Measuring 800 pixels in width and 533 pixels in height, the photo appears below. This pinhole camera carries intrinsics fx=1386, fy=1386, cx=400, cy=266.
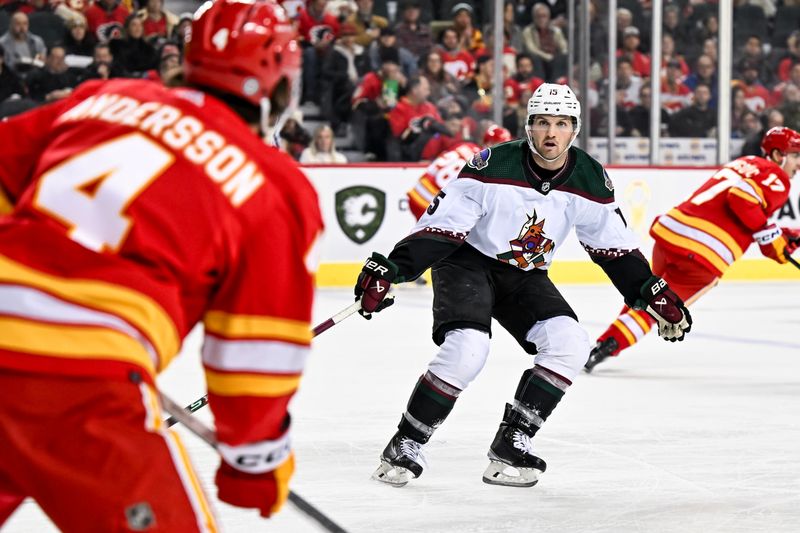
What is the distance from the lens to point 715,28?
10.4 m

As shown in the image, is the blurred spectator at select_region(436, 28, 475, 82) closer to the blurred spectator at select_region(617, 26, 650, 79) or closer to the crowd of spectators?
the crowd of spectators

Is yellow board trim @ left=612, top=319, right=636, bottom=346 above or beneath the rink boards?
above

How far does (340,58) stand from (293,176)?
28.8 feet

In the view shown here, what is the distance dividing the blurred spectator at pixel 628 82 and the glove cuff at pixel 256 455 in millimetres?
9032

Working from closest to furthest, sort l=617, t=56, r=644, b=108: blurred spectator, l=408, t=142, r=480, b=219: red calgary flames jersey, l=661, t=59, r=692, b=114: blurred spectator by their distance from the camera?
1. l=408, t=142, r=480, b=219: red calgary flames jersey
2. l=617, t=56, r=644, b=108: blurred spectator
3. l=661, t=59, r=692, b=114: blurred spectator

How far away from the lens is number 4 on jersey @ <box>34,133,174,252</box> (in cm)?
153

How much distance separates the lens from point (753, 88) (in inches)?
427

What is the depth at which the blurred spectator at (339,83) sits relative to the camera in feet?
33.4

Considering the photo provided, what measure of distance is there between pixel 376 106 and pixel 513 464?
22.4 ft

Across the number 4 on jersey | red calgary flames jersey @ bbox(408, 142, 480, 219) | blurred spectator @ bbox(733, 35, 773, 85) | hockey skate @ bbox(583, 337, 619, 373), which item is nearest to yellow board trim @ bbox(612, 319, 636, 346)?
hockey skate @ bbox(583, 337, 619, 373)

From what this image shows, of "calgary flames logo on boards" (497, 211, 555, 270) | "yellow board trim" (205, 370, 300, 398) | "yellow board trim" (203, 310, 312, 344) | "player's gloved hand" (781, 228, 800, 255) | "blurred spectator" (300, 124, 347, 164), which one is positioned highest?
"yellow board trim" (203, 310, 312, 344)

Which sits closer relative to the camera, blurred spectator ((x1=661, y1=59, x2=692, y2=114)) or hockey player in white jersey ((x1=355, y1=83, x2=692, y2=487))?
hockey player in white jersey ((x1=355, y1=83, x2=692, y2=487))

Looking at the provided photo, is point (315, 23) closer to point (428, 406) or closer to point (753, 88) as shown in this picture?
point (753, 88)

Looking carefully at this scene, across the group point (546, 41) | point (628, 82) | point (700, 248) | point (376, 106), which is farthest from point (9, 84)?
point (700, 248)
